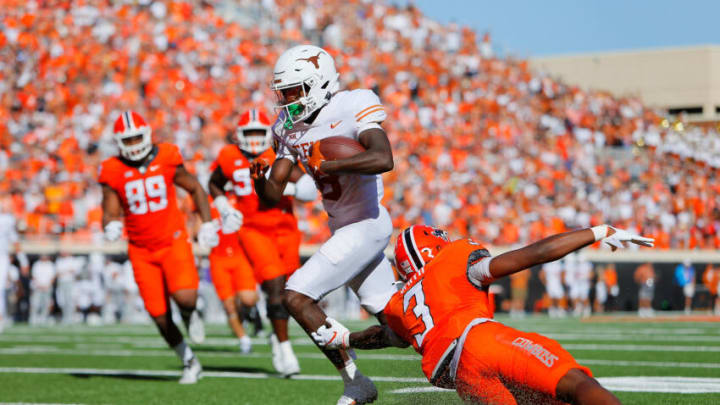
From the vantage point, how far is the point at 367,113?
5.09 m

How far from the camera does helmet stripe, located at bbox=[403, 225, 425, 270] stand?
4.12 metres

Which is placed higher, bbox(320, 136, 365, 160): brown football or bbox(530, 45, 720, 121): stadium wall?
bbox(320, 136, 365, 160): brown football

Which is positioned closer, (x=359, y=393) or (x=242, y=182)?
(x=359, y=393)

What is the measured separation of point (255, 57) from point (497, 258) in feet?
69.6

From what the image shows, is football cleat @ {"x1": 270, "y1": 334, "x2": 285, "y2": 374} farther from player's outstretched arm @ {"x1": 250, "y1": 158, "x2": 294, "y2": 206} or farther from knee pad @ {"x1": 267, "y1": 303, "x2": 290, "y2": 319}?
player's outstretched arm @ {"x1": 250, "y1": 158, "x2": 294, "y2": 206}

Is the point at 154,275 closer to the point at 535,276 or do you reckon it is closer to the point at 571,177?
the point at 535,276

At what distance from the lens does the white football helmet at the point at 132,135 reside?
729 centimetres

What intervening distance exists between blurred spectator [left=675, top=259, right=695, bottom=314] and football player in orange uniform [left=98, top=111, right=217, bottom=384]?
14.3 m

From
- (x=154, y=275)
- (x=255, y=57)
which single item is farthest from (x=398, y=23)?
(x=154, y=275)

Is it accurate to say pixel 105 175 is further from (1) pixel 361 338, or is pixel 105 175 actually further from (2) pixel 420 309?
(2) pixel 420 309

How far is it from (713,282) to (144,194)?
15.1 metres

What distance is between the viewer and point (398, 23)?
28.9 m

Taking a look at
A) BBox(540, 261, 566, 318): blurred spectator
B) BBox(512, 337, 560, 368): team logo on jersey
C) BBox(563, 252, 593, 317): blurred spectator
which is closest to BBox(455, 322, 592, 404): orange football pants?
BBox(512, 337, 560, 368): team logo on jersey

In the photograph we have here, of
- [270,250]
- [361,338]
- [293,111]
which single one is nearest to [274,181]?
[293,111]
